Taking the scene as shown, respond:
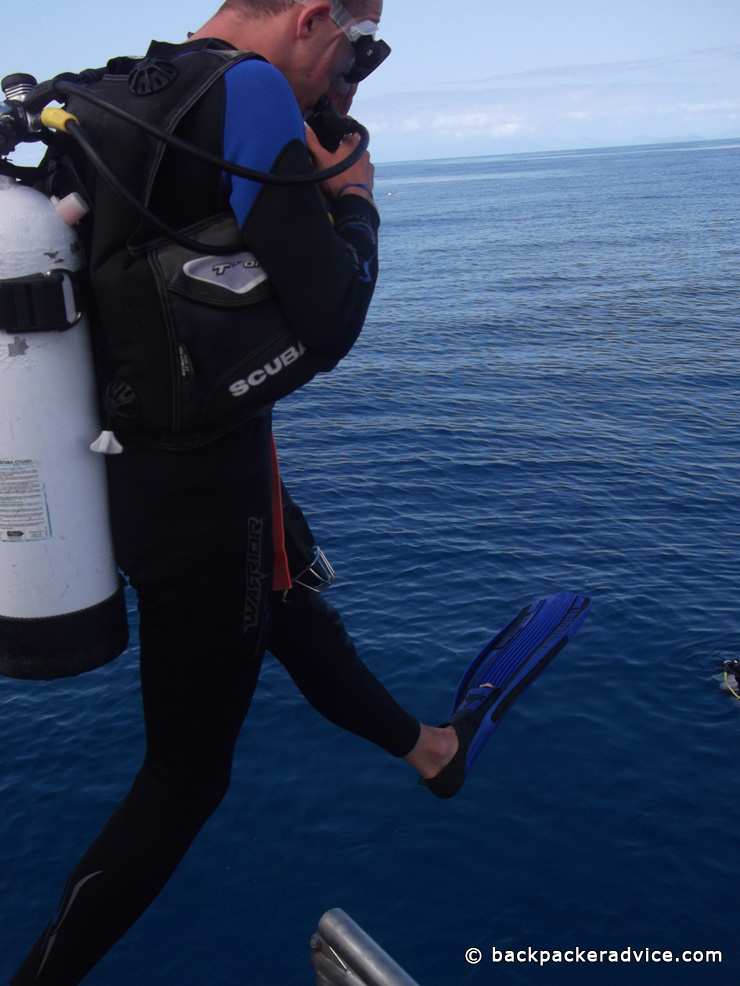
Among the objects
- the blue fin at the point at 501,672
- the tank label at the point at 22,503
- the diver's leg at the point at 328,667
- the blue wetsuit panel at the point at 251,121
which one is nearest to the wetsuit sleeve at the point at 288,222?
the blue wetsuit panel at the point at 251,121

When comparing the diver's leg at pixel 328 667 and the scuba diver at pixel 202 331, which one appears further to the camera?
the diver's leg at pixel 328 667

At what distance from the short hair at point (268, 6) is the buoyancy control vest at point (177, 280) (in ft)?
0.57

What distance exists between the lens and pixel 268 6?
95.6 inches

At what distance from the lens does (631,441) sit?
21.1 metres

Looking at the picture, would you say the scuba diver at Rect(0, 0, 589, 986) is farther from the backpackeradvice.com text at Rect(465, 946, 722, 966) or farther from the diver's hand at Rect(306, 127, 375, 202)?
the backpackeradvice.com text at Rect(465, 946, 722, 966)

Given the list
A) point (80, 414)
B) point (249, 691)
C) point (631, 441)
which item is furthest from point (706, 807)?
point (631, 441)

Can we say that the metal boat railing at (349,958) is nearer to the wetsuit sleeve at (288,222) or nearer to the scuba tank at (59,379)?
the scuba tank at (59,379)

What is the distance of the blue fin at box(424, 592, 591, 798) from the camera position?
3617 millimetres

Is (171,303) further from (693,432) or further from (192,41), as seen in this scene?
(693,432)

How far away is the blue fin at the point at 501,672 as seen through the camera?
3617mm

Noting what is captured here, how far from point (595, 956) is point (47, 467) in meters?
7.92

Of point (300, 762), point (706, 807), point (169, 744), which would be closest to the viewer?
point (169, 744)

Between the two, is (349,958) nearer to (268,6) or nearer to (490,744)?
(268,6)

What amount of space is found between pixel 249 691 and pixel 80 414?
34.9 inches
